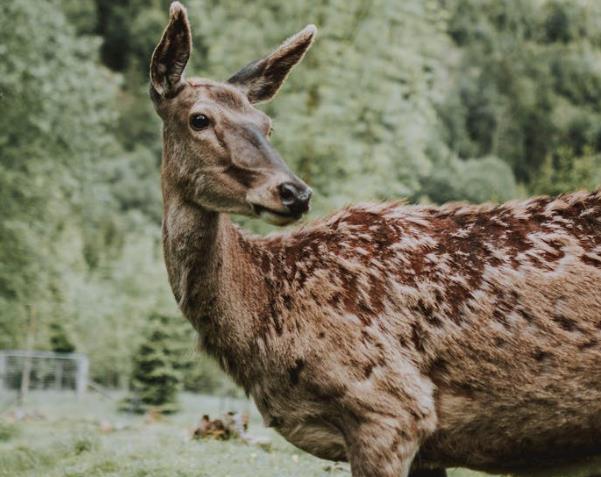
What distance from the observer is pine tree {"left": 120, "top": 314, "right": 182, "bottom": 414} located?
83.9ft

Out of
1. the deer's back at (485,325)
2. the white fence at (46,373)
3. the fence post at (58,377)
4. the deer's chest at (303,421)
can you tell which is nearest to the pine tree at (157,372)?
the white fence at (46,373)

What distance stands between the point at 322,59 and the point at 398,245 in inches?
804

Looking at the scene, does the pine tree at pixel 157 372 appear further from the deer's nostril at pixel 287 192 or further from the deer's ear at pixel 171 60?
the deer's nostril at pixel 287 192

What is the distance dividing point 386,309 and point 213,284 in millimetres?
1162

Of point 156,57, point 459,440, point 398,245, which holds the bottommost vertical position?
point 459,440

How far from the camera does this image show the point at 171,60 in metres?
5.53

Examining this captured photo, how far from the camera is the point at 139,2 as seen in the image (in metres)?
80.6

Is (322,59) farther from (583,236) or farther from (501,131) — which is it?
(501,131)

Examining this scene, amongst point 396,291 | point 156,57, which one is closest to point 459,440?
point 396,291

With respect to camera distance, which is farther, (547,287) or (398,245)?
(398,245)

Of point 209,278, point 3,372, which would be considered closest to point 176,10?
point 209,278

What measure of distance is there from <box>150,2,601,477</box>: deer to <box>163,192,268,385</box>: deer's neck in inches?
0.4

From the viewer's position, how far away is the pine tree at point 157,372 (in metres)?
25.6

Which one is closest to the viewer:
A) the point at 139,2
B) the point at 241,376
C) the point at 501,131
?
the point at 241,376
